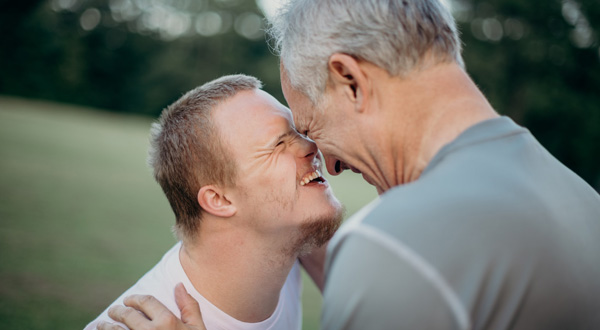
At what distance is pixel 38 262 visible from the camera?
21.5 ft

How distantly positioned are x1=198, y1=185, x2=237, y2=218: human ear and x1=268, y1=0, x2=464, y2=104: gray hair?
3.65 ft

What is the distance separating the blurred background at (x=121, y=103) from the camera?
677 centimetres

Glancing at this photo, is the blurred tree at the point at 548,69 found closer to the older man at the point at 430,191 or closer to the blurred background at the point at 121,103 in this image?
the blurred background at the point at 121,103

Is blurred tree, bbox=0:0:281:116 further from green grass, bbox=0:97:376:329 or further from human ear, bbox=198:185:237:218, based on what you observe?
human ear, bbox=198:185:237:218

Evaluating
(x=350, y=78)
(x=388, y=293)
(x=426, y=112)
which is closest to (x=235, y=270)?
(x=350, y=78)

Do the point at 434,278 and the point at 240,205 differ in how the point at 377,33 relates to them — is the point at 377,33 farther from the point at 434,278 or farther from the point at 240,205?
the point at 240,205

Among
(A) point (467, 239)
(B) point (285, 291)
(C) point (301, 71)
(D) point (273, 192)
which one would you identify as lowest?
(B) point (285, 291)

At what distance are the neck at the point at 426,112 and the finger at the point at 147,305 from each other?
1.38 metres

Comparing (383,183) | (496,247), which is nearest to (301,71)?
(383,183)

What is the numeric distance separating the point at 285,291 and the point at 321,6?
1.92m

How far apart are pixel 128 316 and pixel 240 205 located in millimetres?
867

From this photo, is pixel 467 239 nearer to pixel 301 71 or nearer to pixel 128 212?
pixel 301 71

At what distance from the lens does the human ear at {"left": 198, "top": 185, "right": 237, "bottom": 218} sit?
2990 millimetres

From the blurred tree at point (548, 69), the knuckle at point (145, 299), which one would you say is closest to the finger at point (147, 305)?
the knuckle at point (145, 299)
